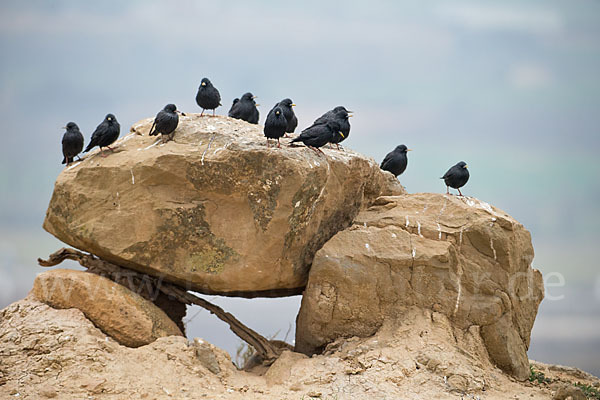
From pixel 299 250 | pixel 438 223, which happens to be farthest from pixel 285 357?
pixel 438 223

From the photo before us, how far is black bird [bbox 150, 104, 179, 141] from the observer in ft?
29.7

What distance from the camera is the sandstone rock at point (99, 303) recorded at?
8484mm

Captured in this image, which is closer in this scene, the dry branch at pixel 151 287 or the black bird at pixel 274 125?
the black bird at pixel 274 125

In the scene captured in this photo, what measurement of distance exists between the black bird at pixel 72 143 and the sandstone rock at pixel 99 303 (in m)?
1.88

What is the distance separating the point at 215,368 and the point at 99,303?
1.73 metres

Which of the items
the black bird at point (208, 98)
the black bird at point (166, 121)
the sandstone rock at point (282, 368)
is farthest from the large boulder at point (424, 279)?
the black bird at point (208, 98)

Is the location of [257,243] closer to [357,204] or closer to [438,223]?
[357,204]

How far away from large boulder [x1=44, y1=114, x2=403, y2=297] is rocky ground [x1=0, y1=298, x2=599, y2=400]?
1.06m

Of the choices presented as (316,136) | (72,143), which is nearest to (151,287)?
(72,143)

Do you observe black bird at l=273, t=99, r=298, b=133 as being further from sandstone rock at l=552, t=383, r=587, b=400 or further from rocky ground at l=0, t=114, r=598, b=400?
sandstone rock at l=552, t=383, r=587, b=400

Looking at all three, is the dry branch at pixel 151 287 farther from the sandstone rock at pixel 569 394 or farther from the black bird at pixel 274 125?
the sandstone rock at pixel 569 394

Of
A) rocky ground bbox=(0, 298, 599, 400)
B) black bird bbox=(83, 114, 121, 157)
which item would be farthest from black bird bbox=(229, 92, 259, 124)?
rocky ground bbox=(0, 298, 599, 400)

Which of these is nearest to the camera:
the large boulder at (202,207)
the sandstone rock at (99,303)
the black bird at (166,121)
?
the sandstone rock at (99,303)

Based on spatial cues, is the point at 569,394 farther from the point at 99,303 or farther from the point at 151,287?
the point at 99,303
